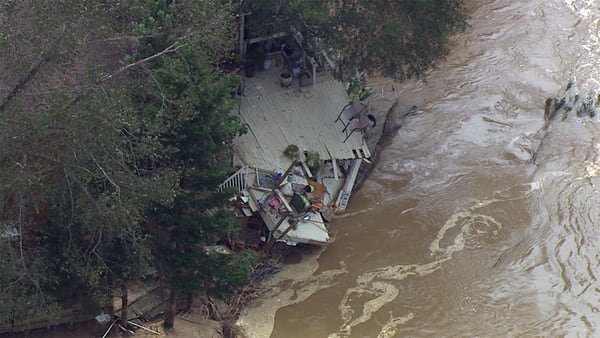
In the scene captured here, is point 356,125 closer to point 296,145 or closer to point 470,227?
point 296,145

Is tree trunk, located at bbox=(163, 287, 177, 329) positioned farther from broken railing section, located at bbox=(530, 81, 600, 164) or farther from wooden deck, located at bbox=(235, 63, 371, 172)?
broken railing section, located at bbox=(530, 81, 600, 164)

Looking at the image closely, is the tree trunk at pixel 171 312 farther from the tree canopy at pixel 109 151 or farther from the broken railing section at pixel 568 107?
the broken railing section at pixel 568 107

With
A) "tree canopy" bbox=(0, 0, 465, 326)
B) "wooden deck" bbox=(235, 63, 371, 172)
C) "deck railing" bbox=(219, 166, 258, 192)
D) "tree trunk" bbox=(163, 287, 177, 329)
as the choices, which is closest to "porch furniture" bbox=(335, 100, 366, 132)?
"wooden deck" bbox=(235, 63, 371, 172)

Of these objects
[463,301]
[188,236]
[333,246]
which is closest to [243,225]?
[333,246]

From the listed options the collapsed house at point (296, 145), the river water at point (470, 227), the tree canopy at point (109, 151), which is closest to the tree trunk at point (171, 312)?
the tree canopy at point (109, 151)

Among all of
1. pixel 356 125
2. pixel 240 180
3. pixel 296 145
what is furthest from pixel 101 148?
pixel 356 125

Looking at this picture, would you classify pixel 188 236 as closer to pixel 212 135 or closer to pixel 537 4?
pixel 212 135
